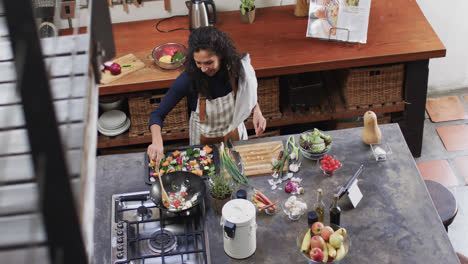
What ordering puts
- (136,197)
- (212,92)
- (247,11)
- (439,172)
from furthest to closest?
(439,172) → (247,11) → (212,92) → (136,197)

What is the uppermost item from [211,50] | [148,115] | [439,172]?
[211,50]

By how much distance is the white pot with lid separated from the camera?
105 inches

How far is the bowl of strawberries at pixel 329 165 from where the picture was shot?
3.21 meters

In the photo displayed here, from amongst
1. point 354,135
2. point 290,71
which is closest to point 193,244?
point 354,135

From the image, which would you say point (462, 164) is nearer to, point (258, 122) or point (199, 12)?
point (258, 122)

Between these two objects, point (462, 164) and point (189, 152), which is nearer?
point (189, 152)

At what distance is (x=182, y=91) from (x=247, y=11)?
148 centimetres

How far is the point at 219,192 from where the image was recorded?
9.83 feet

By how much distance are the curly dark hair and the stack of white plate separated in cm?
122

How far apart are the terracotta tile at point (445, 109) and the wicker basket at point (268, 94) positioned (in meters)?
1.65

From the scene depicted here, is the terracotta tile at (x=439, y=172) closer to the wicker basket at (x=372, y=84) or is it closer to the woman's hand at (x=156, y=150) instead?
the wicker basket at (x=372, y=84)

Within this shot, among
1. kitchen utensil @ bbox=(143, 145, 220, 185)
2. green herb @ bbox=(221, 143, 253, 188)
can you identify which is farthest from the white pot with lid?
kitchen utensil @ bbox=(143, 145, 220, 185)

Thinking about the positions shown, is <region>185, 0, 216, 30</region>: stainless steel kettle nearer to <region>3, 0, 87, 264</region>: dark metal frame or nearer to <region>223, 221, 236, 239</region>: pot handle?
<region>223, 221, 236, 239</region>: pot handle

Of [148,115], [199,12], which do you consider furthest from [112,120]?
[199,12]
